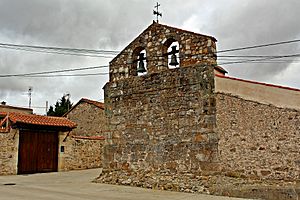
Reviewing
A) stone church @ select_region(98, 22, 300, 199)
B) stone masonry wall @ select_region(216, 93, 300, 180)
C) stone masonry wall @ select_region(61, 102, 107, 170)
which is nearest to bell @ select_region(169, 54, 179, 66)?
stone church @ select_region(98, 22, 300, 199)

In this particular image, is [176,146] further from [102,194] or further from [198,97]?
[102,194]

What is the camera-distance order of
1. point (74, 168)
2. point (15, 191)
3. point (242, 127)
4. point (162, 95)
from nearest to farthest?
1. point (242, 127)
2. point (15, 191)
3. point (162, 95)
4. point (74, 168)

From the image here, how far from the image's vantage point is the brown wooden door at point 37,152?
1656 cm

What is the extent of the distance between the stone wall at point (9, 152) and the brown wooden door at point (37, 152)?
0.95 ft

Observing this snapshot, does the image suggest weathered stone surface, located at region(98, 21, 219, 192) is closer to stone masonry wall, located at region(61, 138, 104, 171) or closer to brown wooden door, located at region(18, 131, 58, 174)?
brown wooden door, located at region(18, 131, 58, 174)

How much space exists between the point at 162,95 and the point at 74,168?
30.8ft

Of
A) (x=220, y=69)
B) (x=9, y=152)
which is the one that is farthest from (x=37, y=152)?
(x=220, y=69)

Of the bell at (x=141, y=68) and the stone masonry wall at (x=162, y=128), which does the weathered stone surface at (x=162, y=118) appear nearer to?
the stone masonry wall at (x=162, y=128)

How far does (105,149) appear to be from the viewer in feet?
41.5

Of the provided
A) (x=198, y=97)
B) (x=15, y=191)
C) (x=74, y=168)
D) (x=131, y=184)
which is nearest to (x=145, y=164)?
(x=131, y=184)

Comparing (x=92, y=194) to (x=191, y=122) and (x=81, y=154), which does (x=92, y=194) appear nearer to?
(x=191, y=122)

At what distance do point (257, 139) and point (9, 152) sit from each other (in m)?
11.7

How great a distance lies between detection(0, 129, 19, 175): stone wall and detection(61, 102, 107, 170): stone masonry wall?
2.68m

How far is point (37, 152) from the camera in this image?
56.4 ft
